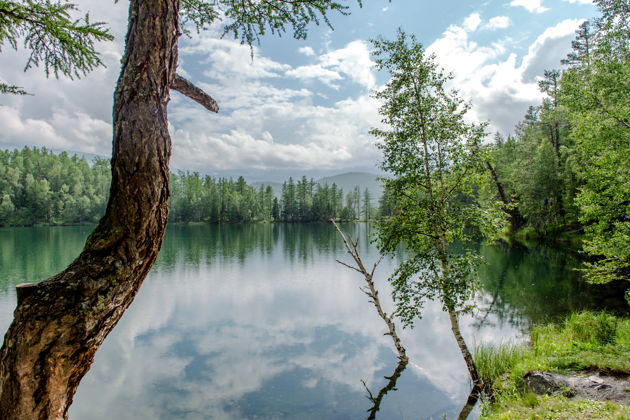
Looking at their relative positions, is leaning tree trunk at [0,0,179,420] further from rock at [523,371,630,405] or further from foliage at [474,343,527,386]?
foliage at [474,343,527,386]

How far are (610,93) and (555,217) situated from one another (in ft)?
95.4

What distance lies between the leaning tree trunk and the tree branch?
43 centimetres

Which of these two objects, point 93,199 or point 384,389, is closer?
point 384,389

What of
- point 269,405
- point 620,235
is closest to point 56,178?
point 269,405

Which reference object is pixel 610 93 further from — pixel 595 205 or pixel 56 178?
pixel 56 178

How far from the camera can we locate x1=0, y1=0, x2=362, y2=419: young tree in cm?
236

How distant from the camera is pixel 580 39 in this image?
34375 millimetres

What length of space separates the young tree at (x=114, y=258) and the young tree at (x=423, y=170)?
738 centimetres

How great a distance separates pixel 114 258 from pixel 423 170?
8.41m

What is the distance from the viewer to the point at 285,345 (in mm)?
14617

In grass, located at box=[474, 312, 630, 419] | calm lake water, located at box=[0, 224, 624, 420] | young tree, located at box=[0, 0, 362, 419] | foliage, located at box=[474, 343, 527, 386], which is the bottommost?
calm lake water, located at box=[0, 224, 624, 420]

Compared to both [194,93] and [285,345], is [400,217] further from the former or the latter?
[285,345]

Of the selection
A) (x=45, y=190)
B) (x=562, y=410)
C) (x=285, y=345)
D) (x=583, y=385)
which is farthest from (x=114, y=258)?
(x=45, y=190)

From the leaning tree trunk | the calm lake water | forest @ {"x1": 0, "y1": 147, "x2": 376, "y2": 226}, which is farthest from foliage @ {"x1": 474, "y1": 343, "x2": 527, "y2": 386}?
forest @ {"x1": 0, "y1": 147, "x2": 376, "y2": 226}
